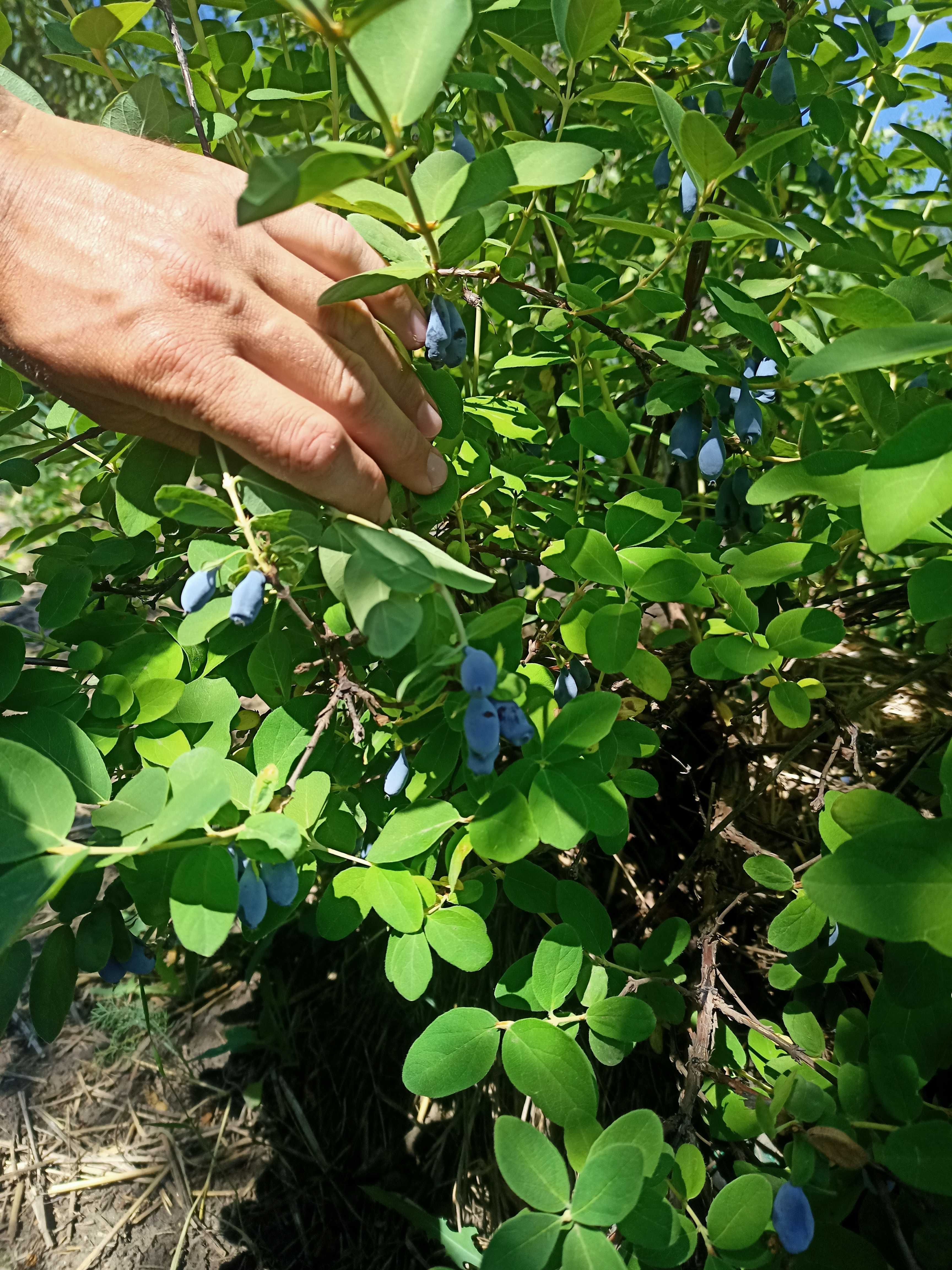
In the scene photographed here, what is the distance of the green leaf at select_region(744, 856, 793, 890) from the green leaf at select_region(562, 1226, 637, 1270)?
359mm

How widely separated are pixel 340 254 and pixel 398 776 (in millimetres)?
501

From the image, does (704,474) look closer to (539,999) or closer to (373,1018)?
(539,999)

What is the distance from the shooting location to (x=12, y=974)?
2.36 feet

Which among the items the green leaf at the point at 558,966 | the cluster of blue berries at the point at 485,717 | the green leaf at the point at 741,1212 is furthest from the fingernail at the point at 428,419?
the green leaf at the point at 741,1212

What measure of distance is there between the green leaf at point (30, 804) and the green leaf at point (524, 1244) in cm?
43

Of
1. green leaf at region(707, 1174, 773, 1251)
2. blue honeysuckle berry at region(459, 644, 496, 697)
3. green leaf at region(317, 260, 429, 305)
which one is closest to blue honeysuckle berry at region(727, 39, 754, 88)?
green leaf at region(317, 260, 429, 305)

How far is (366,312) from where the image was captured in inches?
30.2

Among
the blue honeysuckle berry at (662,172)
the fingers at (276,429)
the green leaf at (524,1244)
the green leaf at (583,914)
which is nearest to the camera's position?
the green leaf at (524,1244)

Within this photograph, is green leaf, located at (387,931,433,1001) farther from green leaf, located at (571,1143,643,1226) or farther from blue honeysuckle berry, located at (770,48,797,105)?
blue honeysuckle berry, located at (770,48,797,105)

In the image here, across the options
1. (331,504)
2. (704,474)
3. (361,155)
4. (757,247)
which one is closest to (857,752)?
(704,474)

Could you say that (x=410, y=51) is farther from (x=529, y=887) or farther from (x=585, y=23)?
(x=529, y=887)

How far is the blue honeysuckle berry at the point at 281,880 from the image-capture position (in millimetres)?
654

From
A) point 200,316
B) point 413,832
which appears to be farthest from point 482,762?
point 200,316

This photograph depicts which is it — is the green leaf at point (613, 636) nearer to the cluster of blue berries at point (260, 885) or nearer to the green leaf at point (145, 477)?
the cluster of blue berries at point (260, 885)
